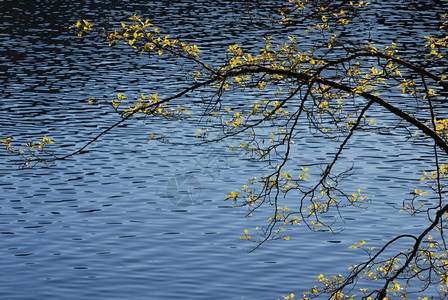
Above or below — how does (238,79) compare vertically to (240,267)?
above

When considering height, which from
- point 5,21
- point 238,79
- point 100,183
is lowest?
point 5,21

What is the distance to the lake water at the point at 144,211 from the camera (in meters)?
22.4

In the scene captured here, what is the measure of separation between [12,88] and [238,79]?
120 feet

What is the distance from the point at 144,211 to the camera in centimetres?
2788

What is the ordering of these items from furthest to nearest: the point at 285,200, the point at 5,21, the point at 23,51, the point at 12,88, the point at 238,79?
the point at 5,21, the point at 23,51, the point at 12,88, the point at 285,200, the point at 238,79

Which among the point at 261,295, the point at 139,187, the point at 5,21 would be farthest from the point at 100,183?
the point at 5,21

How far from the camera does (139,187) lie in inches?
1198

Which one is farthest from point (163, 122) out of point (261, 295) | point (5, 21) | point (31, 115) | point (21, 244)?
point (5, 21)

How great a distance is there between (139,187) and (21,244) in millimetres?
6291

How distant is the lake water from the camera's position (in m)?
22.4

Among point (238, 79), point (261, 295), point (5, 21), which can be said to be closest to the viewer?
point (238, 79)

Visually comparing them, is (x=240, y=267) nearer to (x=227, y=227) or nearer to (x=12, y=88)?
(x=227, y=227)

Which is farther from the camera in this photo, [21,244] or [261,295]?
[21,244]

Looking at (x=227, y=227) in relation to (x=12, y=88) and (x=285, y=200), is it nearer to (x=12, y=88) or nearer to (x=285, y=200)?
(x=285, y=200)
